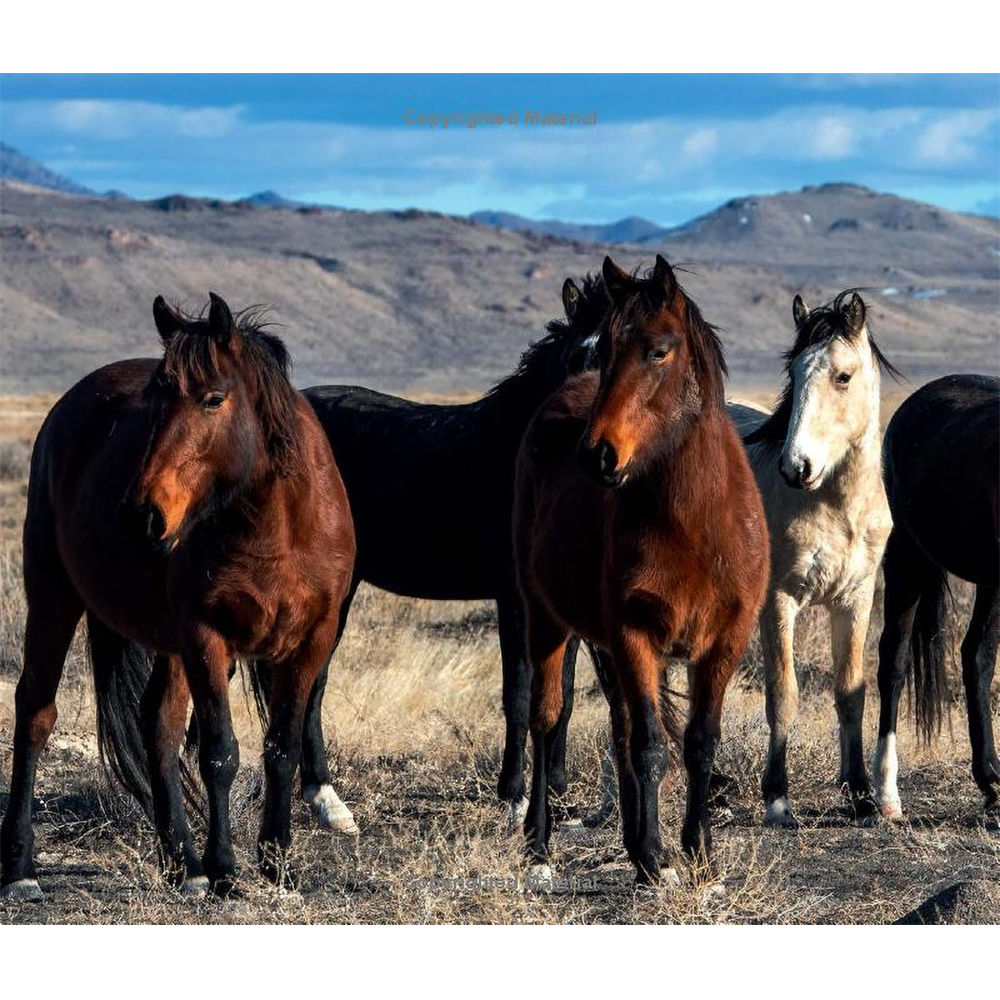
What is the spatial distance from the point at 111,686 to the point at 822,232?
99.1 m

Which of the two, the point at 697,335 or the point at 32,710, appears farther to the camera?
the point at 32,710

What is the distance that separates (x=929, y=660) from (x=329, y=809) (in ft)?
10.0

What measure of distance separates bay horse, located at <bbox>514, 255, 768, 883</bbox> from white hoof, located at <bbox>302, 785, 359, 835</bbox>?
171 centimetres

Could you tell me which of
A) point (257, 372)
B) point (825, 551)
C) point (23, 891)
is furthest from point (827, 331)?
point (23, 891)

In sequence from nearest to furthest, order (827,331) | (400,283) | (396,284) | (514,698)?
1. (827,331)
2. (514,698)
3. (396,284)
4. (400,283)

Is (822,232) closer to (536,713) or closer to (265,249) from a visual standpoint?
(265,249)

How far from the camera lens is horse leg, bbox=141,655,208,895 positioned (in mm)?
5914

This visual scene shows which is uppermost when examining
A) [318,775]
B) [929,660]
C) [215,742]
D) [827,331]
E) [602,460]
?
[827,331]

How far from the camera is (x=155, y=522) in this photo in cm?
500

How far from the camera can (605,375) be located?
5.12m

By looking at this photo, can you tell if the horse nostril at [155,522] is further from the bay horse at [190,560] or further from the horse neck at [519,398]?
the horse neck at [519,398]

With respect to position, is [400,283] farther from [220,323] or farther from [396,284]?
[220,323]

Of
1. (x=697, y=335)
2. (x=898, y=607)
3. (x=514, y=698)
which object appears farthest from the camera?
(x=898, y=607)

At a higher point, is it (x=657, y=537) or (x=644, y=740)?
(x=657, y=537)
